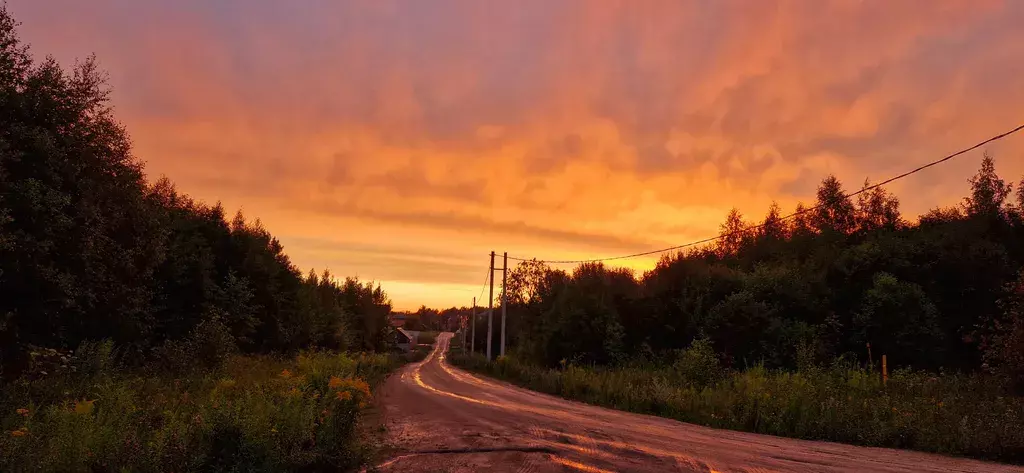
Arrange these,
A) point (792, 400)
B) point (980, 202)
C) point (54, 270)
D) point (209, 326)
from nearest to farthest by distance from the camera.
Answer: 1. point (792, 400)
2. point (54, 270)
3. point (209, 326)
4. point (980, 202)

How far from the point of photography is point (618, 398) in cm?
1898

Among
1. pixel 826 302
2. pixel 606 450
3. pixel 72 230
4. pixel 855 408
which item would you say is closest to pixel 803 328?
pixel 826 302

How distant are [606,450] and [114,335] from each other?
22012 millimetres

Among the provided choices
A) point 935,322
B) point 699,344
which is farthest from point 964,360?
point 699,344

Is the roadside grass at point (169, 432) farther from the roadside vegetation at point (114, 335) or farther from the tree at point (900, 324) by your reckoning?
the tree at point (900, 324)

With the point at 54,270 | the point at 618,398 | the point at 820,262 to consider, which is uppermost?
the point at 820,262

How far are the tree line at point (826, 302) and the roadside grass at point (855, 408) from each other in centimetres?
957

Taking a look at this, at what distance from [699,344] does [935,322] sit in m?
18.5

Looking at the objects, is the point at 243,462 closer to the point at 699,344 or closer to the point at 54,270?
the point at 54,270

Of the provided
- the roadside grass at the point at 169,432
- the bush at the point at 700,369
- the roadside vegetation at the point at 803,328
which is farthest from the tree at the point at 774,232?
the roadside grass at the point at 169,432

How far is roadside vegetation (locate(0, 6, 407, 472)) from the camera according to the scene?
21.2ft

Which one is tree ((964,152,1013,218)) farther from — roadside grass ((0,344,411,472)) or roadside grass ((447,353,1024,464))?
roadside grass ((0,344,411,472))

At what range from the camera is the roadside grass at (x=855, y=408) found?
10188 millimetres

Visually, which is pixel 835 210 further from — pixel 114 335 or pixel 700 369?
pixel 114 335
